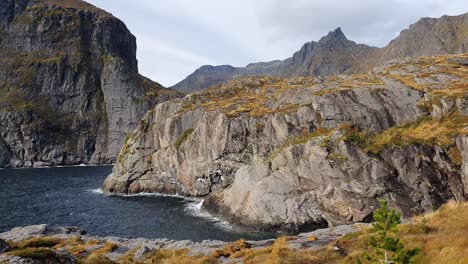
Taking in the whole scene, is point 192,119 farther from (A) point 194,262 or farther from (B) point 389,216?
(B) point 389,216

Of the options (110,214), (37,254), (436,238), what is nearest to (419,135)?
(436,238)

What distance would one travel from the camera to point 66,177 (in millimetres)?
137125

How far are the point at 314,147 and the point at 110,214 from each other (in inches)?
1630

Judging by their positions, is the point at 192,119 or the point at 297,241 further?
the point at 192,119

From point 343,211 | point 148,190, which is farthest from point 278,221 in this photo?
point 148,190

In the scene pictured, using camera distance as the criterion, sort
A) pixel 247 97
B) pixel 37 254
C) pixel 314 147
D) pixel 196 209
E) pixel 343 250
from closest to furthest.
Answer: pixel 37 254 < pixel 343 250 < pixel 314 147 < pixel 196 209 < pixel 247 97

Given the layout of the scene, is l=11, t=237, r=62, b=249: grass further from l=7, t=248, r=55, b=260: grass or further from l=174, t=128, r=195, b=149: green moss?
l=174, t=128, r=195, b=149: green moss

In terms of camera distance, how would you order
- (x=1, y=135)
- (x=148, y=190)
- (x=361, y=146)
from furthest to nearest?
1. (x=1, y=135)
2. (x=148, y=190)
3. (x=361, y=146)

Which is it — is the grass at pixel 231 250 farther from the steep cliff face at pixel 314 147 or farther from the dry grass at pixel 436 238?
the steep cliff face at pixel 314 147

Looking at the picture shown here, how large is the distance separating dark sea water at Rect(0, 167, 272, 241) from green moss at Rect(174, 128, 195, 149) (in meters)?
13.9

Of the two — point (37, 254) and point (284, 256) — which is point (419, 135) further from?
point (37, 254)

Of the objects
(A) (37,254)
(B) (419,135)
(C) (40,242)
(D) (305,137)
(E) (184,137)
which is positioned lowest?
(C) (40,242)

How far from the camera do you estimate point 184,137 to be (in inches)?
3760

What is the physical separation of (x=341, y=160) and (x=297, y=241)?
28741 millimetres
